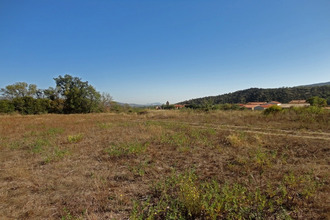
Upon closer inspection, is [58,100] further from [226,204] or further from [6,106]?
[226,204]

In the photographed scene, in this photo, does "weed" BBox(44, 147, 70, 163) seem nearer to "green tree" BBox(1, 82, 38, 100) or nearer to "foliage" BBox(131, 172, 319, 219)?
"foliage" BBox(131, 172, 319, 219)

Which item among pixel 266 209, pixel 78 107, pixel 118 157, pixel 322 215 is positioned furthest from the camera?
pixel 78 107

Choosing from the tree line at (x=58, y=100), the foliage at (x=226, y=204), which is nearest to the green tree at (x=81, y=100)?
the tree line at (x=58, y=100)

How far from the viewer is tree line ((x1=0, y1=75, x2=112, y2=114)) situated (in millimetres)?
25859

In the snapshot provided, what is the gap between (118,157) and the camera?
535 cm

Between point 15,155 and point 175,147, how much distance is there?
6.37 m

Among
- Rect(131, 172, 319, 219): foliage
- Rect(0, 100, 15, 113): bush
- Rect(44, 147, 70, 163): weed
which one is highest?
Rect(0, 100, 15, 113): bush

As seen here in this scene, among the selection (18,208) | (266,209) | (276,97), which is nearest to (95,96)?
(18,208)

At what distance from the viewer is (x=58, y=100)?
3128 cm

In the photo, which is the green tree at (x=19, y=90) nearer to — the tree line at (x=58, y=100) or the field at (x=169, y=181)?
the tree line at (x=58, y=100)

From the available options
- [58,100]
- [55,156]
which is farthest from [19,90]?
[55,156]

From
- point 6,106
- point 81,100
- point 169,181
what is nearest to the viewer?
point 169,181

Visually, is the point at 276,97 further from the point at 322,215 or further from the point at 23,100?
the point at 23,100

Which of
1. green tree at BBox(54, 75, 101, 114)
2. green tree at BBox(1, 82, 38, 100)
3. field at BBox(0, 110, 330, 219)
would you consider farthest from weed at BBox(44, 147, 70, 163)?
green tree at BBox(1, 82, 38, 100)
